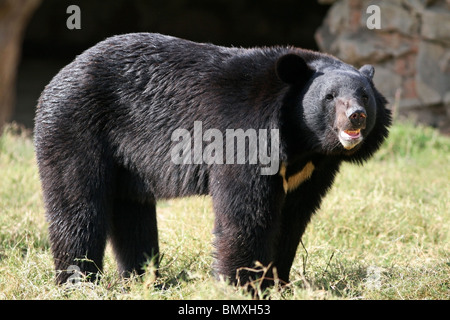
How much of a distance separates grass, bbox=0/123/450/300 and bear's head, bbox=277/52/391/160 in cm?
88

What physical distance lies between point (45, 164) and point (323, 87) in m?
1.97

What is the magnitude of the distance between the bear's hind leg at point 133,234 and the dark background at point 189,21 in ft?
42.9

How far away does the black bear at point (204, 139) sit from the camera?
438cm

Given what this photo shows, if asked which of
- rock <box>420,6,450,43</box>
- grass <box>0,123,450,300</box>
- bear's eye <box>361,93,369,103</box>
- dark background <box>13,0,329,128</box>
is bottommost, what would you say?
grass <box>0,123,450,300</box>

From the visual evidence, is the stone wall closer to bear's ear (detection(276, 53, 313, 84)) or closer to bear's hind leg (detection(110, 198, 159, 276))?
bear's hind leg (detection(110, 198, 159, 276))

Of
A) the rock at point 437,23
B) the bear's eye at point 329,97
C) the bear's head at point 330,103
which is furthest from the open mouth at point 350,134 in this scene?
the rock at point 437,23

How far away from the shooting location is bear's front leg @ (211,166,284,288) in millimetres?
4336

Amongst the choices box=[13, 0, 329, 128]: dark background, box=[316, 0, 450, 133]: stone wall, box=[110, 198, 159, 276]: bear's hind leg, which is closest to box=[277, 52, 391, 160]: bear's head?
box=[110, 198, 159, 276]: bear's hind leg

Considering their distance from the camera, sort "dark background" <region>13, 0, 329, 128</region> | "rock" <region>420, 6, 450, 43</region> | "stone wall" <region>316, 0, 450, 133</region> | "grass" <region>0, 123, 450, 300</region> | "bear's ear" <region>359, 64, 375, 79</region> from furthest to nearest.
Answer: "dark background" <region>13, 0, 329, 128</region> → "stone wall" <region>316, 0, 450, 133</region> → "rock" <region>420, 6, 450, 43</region> → "bear's ear" <region>359, 64, 375, 79</region> → "grass" <region>0, 123, 450, 300</region>

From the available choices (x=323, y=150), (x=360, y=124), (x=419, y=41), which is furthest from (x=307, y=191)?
(x=419, y=41)

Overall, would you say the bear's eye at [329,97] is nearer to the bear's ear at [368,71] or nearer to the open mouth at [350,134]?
the open mouth at [350,134]

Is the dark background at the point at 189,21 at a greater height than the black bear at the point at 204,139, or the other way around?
the dark background at the point at 189,21

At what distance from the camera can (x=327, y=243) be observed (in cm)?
592

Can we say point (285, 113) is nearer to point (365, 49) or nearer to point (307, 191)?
point (307, 191)
